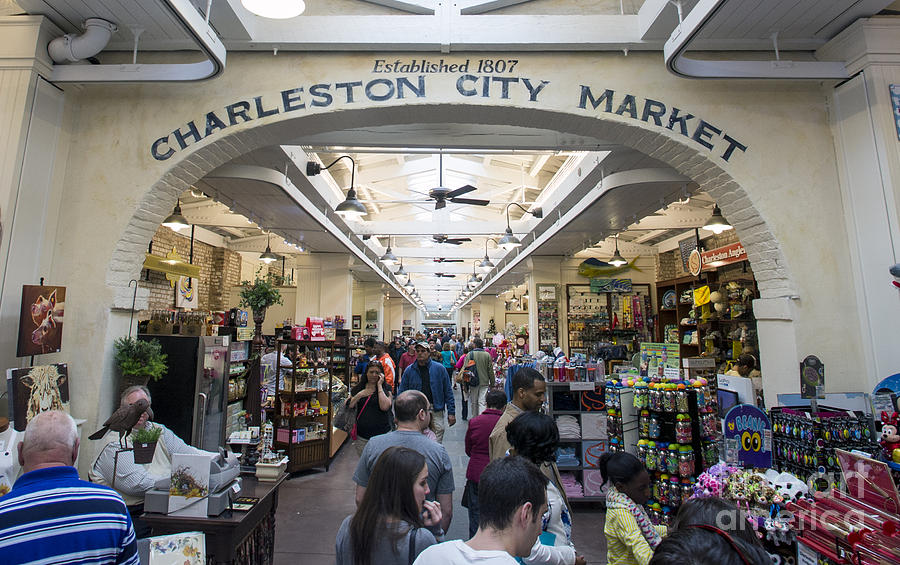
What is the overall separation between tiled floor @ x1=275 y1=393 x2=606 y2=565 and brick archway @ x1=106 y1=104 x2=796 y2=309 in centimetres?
249

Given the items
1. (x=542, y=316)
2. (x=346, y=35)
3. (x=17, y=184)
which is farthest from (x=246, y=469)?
(x=542, y=316)

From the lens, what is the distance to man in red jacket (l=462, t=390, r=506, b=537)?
314 centimetres

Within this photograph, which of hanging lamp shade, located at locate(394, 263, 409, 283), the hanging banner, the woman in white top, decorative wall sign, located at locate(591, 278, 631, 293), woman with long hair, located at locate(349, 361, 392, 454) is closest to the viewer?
the woman in white top

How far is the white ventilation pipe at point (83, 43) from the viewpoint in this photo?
12.2 feet

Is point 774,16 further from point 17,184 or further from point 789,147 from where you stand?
point 17,184

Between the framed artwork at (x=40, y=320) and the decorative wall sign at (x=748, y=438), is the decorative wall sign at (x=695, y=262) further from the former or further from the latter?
the framed artwork at (x=40, y=320)

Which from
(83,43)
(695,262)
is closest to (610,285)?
(695,262)

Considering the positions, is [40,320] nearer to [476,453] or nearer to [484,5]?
[476,453]

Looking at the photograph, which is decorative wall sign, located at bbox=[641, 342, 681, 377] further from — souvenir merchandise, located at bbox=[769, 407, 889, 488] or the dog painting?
the dog painting

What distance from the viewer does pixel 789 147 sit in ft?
13.1

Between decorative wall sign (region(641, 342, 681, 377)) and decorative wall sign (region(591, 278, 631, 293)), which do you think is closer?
decorative wall sign (region(641, 342, 681, 377))

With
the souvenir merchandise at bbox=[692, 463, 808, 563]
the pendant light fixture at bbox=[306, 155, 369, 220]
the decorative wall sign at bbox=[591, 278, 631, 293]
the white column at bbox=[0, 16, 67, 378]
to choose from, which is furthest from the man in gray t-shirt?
the decorative wall sign at bbox=[591, 278, 631, 293]

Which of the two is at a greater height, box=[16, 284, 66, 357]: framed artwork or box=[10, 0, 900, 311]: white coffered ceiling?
box=[10, 0, 900, 311]: white coffered ceiling

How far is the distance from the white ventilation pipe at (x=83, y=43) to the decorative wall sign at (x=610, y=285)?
1025cm
